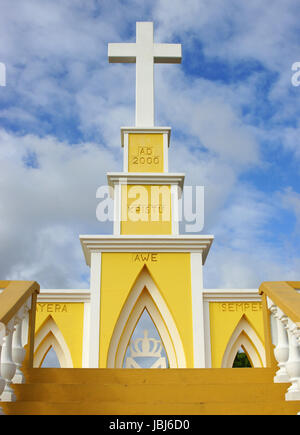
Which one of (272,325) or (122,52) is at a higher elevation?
(122,52)

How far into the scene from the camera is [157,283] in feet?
32.9

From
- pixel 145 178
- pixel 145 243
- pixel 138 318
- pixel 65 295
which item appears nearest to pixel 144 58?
pixel 145 178

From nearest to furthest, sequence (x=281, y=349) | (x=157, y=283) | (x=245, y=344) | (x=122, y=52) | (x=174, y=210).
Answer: (x=281, y=349), (x=157, y=283), (x=245, y=344), (x=174, y=210), (x=122, y=52)

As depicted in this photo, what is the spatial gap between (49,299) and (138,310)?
1.74 metres

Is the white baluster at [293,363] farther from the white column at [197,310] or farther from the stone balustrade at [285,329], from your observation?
the white column at [197,310]

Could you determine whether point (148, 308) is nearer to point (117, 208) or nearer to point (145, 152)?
point (117, 208)

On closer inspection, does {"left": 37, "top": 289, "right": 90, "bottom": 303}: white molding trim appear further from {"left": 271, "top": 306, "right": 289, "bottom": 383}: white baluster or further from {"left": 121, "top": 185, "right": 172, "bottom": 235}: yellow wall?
{"left": 271, "top": 306, "right": 289, "bottom": 383}: white baluster

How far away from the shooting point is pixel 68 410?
160 inches

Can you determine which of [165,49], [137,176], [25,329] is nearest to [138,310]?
[137,176]

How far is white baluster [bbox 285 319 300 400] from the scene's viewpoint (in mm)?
4375

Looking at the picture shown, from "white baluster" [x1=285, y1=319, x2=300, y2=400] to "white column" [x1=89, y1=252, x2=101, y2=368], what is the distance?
530cm

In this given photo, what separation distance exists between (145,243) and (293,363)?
5.74m

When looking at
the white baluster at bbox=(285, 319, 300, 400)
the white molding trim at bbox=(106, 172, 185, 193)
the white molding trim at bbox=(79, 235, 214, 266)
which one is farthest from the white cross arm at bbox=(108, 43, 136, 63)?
the white baluster at bbox=(285, 319, 300, 400)
